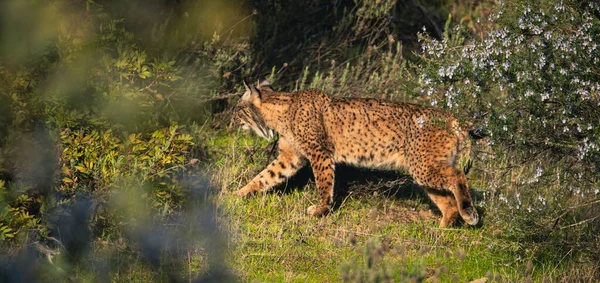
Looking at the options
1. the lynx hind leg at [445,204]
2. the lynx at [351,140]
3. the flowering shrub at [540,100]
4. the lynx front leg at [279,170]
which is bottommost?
the lynx front leg at [279,170]

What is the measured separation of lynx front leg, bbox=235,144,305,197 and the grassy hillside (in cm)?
19

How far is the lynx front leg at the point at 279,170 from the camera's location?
27.5ft

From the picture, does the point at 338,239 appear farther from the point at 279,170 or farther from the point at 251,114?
the point at 251,114

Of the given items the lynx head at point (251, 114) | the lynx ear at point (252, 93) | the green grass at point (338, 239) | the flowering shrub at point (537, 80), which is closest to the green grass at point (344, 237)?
the green grass at point (338, 239)

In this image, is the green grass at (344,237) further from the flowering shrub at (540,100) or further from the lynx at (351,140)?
the flowering shrub at (540,100)

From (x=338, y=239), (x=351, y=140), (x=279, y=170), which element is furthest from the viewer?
(x=279, y=170)

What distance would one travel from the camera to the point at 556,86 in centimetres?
582

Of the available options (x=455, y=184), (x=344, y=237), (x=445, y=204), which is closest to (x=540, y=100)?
(x=455, y=184)

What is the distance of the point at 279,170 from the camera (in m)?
8.45

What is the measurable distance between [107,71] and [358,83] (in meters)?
3.88

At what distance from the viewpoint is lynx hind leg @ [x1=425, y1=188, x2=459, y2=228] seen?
7715 mm

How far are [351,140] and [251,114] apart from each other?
3.62 feet

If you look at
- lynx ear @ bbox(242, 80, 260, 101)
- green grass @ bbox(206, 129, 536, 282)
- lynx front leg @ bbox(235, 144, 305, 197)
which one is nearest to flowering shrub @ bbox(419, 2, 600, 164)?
green grass @ bbox(206, 129, 536, 282)

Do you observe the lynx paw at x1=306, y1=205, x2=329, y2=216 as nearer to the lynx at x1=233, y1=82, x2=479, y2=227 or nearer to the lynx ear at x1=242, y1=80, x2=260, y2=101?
the lynx at x1=233, y1=82, x2=479, y2=227
